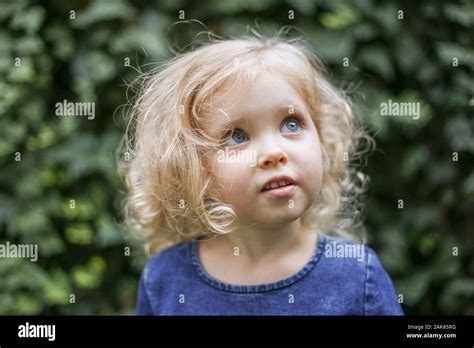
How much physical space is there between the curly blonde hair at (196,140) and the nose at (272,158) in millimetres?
103

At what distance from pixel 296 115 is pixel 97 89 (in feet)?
3.68

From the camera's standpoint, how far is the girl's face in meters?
1.15

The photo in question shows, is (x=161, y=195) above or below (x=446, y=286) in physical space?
above

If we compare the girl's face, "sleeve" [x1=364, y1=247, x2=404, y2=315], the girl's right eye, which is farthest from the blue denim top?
the girl's right eye

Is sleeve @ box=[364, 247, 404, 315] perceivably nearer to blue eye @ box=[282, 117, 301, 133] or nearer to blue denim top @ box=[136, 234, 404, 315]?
blue denim top @ box=[136, 234, 404, 315]

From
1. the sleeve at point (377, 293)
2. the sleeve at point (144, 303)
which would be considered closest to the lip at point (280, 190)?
the sleeve at point (377, 293)

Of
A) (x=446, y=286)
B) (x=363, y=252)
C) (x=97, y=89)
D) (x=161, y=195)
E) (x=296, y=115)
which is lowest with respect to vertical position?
(x=446, y=286)

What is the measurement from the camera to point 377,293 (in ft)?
4.08

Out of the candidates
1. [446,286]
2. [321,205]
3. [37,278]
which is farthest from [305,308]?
[37,278]

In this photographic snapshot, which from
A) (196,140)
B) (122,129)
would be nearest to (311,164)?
(196,140)

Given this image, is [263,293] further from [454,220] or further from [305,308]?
[454,220]

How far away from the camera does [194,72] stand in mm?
1259

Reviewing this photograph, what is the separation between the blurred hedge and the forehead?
946 mm
